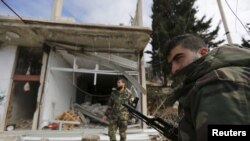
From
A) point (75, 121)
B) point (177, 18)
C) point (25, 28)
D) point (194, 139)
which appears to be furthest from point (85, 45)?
point (177, 18)

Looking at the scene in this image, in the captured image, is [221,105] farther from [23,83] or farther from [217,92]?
[23,83]

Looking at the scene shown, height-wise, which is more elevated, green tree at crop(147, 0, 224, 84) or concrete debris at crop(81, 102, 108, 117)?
green tree at crop(147, 0, 224, 84)

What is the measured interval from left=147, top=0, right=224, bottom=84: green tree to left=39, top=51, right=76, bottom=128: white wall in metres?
7.17

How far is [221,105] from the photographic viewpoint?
2.26 feet

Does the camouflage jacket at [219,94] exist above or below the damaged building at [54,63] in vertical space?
below

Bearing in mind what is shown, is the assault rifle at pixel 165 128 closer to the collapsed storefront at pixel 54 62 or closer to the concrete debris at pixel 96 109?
the collapsed storefront at pixel 54 62

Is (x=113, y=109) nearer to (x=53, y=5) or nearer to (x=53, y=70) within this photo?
(x=53, y=70)

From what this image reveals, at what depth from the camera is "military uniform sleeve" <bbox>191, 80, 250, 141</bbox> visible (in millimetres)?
666

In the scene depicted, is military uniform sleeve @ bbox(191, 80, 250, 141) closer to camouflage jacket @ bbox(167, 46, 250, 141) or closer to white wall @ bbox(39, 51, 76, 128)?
camouflage jacket @ bbox(167, 46, 250, 141)

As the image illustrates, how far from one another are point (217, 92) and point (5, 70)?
8.45 meters

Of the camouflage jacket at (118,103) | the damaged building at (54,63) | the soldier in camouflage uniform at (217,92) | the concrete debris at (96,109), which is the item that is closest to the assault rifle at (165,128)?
the soldier in camouflage uniform at (217,92)

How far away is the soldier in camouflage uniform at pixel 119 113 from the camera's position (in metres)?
5.02

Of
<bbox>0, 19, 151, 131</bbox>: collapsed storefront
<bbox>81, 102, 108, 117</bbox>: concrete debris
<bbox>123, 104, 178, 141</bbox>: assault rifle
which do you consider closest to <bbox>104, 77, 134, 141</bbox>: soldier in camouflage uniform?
<bbox>0, 19, 151, 131</bbox>: collapsed storefront

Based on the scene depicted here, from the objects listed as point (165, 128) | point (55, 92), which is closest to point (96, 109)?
point (55, 92)
